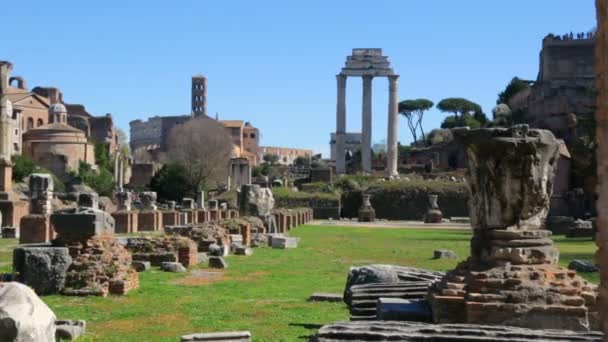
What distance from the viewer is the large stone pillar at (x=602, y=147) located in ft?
14.0

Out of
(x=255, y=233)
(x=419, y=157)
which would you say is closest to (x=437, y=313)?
(x=255, y=233)

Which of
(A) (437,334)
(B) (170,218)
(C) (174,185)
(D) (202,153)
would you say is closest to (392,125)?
(D) (202,153)

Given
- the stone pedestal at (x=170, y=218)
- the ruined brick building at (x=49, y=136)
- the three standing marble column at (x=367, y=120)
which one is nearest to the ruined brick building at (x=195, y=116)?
the ruined brick building at (x=49, y=136)

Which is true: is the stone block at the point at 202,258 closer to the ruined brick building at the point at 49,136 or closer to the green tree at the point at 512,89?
the ruined brick building at the point at 49,136

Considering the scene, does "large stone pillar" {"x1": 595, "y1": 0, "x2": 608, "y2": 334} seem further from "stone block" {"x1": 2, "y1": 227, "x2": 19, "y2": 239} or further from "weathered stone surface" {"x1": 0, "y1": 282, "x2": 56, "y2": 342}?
"stone block" {"x1": 2, "y1": 227, "x2": 19, "y2": 239}

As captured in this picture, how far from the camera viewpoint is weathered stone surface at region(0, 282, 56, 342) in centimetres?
493

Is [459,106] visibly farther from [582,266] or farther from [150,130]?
[582,266]

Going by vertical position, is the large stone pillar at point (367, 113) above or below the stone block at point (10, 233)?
above

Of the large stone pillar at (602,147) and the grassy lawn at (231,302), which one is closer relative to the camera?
the large stone pillar at (602,147)

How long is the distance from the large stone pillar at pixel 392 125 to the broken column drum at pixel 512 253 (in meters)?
58.6

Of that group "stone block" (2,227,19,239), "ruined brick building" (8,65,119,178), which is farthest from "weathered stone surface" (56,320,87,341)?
"ruined brick building" (8,65,119,178)

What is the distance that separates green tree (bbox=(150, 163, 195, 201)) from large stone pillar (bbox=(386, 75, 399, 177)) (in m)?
17.7

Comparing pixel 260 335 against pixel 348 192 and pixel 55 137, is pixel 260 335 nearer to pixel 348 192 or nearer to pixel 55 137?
pixel 348 192

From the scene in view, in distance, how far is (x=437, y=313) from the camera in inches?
310
